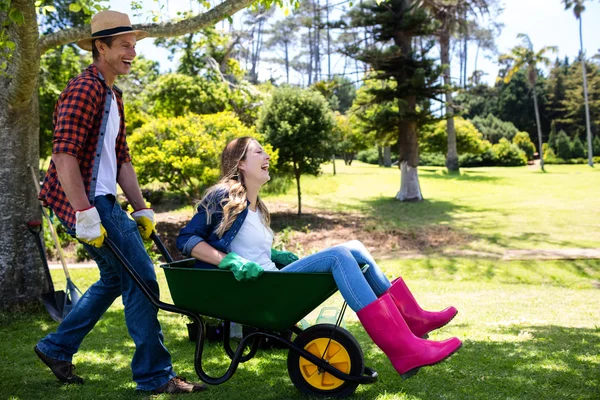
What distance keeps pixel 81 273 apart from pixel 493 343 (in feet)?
18.9

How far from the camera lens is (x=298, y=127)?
1346 cm

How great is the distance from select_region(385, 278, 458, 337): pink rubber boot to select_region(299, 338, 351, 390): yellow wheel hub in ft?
1.20

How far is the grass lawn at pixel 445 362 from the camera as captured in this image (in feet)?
9.46

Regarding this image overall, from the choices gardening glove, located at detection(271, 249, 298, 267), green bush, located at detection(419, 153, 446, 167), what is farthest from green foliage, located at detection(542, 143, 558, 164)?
gardening glove, located at detection(271, 249, 298, 267)

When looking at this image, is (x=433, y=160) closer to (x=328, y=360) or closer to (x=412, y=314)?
(x=412, y=314)

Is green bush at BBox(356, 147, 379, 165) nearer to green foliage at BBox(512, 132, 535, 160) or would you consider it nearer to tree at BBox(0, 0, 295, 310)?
Answer: green foliage at BBox(512, 132, 535, 160)

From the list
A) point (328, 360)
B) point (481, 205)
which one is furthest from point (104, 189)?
point (481, 205)

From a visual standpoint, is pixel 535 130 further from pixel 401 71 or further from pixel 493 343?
pixel 493 343

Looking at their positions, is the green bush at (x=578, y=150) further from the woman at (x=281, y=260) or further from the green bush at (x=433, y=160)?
the woman at (x=281, y=260)

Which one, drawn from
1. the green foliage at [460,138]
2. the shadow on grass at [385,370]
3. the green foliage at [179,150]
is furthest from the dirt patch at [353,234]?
the green foliage at [460,138]

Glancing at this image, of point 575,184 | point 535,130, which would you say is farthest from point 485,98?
point 575,184

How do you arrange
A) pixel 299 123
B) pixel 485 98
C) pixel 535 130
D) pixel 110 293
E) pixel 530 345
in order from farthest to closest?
pixel 485 98
pixel 535 130
pixel 299 123
pixel 530 345
pixel 110 293

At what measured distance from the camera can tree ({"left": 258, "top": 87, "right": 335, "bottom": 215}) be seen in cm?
1356

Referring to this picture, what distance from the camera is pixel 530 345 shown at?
150 inches
